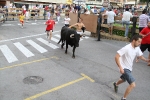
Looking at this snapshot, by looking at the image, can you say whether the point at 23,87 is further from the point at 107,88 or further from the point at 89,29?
the point at 89,29

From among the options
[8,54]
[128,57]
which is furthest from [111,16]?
[128,57]

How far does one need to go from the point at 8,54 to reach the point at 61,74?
395 centimetres

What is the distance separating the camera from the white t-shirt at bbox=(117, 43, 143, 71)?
16.3ft

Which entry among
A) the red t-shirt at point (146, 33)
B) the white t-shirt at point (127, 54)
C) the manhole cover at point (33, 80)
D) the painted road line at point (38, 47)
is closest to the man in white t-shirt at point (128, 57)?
the white t-shirt at point (127, 54)

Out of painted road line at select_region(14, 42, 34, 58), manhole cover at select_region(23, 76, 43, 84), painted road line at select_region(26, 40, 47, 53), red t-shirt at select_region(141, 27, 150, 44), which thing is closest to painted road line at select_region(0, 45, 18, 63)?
painted road line at select_region(14, 42, 34, 58)

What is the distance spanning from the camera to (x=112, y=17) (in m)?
13.7

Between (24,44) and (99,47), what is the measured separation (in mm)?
4751

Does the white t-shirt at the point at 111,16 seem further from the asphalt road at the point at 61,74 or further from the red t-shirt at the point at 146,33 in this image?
the red t-shirt at the point at 146,33

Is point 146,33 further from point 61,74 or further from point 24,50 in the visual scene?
point 24,50

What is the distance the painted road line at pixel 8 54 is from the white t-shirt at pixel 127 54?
5.63 metres

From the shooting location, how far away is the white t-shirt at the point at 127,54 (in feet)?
16.3

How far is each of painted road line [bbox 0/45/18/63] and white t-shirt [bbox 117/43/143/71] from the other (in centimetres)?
563

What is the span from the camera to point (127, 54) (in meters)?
5.03

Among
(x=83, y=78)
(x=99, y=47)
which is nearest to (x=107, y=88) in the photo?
(x=83, y=78)
